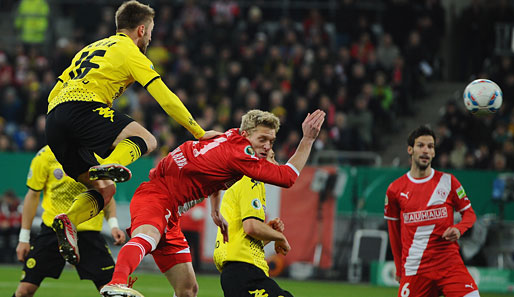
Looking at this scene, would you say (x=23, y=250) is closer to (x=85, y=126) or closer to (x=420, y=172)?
(x=85, y=126)

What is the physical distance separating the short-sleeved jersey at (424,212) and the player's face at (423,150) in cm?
20

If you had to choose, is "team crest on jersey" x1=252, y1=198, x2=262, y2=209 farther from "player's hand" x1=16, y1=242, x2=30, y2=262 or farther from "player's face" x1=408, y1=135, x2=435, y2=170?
"player's hand" x1=16, y1=242, x2=30, y2=262

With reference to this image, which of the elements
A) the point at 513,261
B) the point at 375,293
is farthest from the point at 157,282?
the point at 513,261

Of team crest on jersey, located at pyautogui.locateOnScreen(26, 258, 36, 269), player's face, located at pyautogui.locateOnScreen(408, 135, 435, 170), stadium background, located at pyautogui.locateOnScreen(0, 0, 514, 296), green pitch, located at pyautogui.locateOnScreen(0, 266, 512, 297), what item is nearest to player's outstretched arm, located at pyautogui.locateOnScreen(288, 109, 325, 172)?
player's face, located at pyautogui.locateOnScreen(408, 135, 435, 170)

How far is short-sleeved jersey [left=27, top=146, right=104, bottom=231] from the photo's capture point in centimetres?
885

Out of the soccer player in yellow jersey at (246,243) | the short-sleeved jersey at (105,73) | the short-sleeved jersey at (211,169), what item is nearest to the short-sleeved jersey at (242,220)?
the soccer player in yellow jersey at (246,243)

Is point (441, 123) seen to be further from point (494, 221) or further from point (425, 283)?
point (425, 283)

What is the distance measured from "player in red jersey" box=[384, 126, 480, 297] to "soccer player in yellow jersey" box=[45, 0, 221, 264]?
96.7 inches

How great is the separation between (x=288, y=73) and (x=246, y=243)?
14.2 metres

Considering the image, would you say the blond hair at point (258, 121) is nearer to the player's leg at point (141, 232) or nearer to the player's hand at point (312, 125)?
the player's hand at point (312, 125)

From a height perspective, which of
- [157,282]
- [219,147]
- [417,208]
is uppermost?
[219,147]

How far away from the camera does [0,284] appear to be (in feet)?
43.1

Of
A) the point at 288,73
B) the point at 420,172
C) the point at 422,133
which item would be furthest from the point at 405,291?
the point at 288,73

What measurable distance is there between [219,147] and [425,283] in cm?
277
